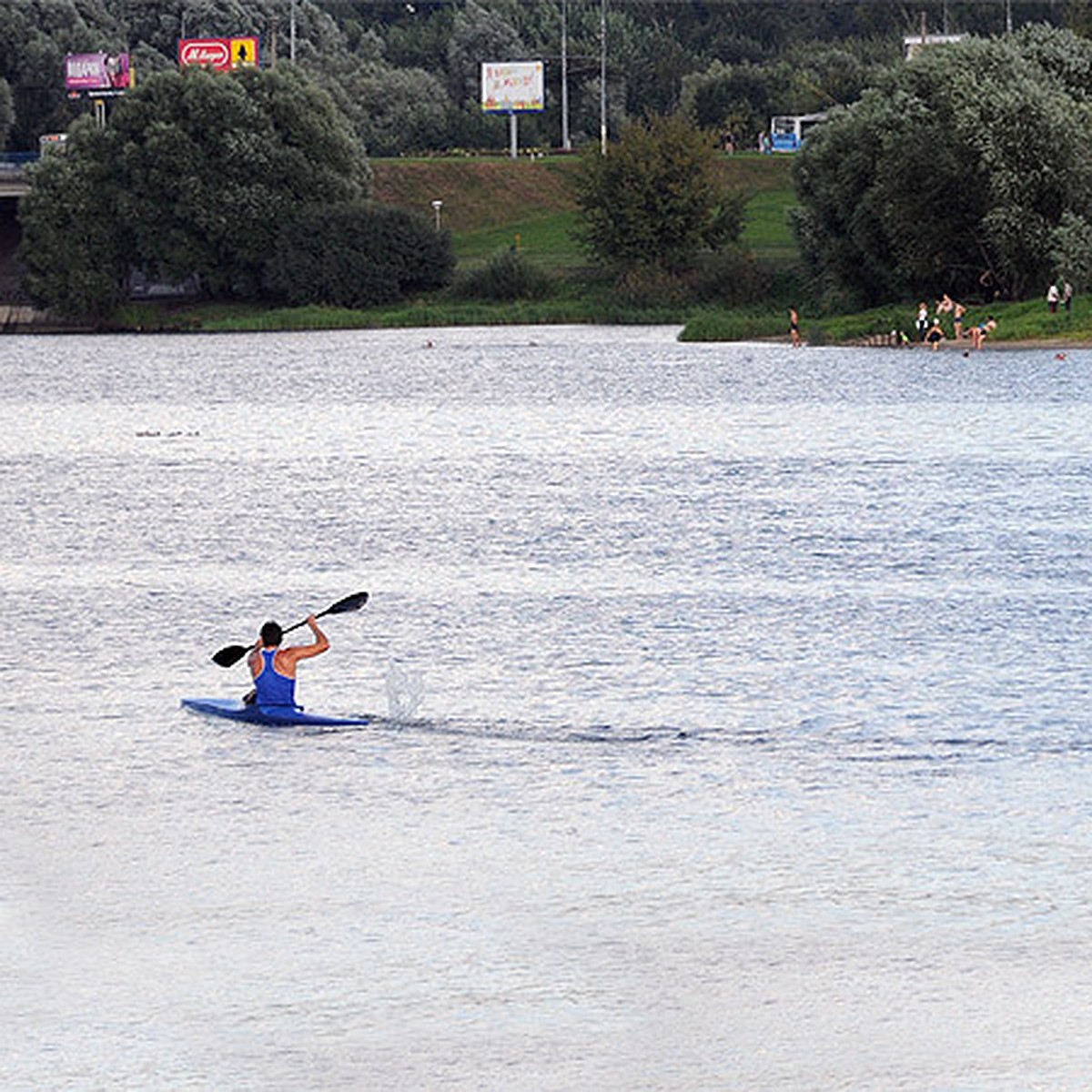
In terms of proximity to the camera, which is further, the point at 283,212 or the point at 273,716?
the point at 283,212

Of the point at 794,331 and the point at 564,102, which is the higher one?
the point at 564,102

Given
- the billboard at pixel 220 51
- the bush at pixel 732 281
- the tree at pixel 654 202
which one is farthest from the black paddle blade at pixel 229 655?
the billboard at pixel 220 51

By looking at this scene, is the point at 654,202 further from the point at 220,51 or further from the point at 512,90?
the point at 220,51

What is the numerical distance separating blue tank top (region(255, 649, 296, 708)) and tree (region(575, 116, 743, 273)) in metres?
95.2

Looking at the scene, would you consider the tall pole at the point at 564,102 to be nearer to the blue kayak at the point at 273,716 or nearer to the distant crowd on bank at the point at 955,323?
the distant crowd on bank at the point at 955,323

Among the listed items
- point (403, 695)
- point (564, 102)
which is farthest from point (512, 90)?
point (403, 695)

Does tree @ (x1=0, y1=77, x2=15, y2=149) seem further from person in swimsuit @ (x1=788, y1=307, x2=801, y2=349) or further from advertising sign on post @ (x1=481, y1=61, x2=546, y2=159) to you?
person in swimsuit @ (x1=788, y1=307, x2=801, y2=349)

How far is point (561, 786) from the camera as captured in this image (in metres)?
25.0

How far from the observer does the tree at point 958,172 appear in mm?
95000

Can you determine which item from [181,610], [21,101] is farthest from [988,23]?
[181,610]

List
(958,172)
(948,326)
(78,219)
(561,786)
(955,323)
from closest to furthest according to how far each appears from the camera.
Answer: (561,786) → (955,323) → (948,326) → (958,172) → (78,219)

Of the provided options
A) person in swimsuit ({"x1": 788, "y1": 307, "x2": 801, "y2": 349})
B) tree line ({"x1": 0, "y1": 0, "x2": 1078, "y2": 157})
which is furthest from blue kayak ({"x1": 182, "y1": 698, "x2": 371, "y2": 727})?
tree line ({"x1": 0, "y1": 0, "x2": 1078, "y2": 157})

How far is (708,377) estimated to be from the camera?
83.9 m

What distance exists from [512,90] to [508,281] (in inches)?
1466
